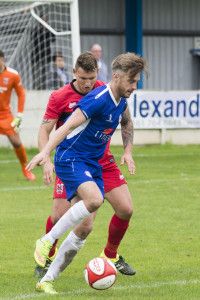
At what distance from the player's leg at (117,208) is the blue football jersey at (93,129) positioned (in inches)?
18.3

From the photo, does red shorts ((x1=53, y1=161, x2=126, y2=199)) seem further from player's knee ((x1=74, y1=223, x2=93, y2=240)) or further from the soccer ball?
the soccer ball

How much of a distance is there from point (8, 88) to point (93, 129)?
689 cm

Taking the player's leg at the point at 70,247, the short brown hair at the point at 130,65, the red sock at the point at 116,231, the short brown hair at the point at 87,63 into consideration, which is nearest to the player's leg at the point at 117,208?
the red sock at the point at 116,231

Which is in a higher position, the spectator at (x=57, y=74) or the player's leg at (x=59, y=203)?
the player's leg at (x=59, y=203)

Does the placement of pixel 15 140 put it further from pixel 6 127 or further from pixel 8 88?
pixel 8 88

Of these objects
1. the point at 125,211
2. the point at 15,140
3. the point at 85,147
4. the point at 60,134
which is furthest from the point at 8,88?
the point at 60,134

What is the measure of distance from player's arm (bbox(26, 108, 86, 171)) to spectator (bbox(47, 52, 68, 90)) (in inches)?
367

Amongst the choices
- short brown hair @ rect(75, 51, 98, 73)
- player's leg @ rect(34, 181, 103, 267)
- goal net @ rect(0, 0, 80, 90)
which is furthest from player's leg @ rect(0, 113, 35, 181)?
player's leg @ rect(34, 181, 103, 267)

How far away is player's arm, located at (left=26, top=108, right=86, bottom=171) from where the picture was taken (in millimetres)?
4711

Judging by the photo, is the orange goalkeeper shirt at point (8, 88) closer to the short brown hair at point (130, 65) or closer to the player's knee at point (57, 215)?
the player's knee at point (57, 215)

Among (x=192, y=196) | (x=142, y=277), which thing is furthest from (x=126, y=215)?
(x=192, y=196)

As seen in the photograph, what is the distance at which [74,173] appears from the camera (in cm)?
504

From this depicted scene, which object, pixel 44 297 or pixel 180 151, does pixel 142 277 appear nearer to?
pixel 44 297

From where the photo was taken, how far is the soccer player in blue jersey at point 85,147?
16.0 ft
